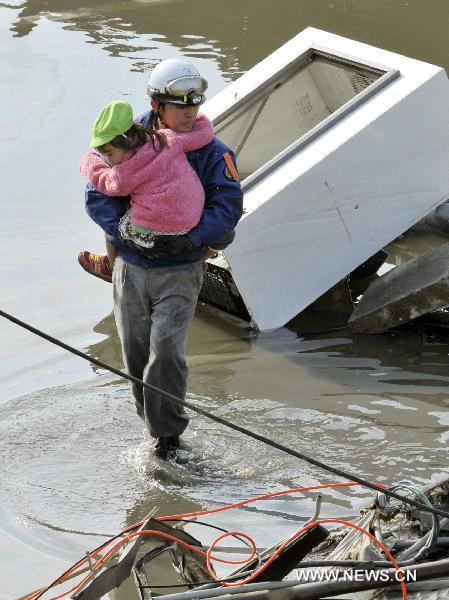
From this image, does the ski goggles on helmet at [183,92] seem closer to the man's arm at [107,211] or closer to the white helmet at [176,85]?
the white helmet at [176,85]

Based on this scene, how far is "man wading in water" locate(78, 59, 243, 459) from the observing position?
5.15m

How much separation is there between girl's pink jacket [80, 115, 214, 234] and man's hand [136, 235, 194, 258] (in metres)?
0.04

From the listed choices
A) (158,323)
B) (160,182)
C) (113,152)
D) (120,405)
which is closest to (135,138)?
(113,152)

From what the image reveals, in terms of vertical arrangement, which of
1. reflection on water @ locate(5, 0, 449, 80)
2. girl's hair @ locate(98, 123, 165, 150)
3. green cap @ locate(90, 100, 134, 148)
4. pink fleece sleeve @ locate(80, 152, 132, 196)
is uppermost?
green cap @ locate(90, 100, 134, 148)

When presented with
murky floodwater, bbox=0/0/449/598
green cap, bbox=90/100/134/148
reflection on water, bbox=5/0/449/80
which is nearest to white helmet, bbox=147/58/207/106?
green cap, bbox=90/100/134/148

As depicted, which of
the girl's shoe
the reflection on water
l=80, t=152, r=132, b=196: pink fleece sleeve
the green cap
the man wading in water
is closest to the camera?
the green cap

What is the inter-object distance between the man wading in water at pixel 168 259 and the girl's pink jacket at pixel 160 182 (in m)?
0.07

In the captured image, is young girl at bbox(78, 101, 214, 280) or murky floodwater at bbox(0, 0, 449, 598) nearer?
young girl at bbox(78, 101, 214, 280)

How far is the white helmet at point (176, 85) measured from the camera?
16.7ft

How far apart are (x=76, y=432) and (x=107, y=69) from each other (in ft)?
19.3

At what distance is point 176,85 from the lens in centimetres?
508

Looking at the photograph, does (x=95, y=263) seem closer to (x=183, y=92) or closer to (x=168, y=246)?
(x=168, y=246)

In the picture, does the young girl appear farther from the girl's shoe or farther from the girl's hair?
the girl's shoe

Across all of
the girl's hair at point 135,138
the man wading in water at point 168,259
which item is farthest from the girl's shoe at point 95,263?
the girl's hair at point 135,138
